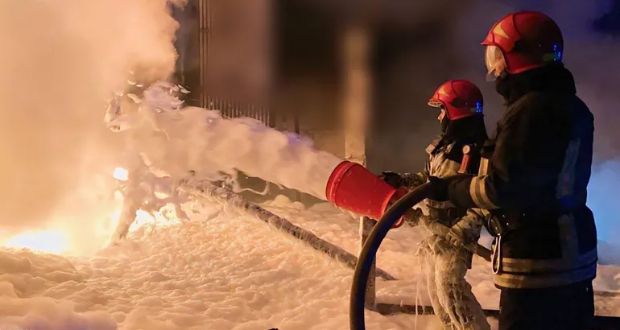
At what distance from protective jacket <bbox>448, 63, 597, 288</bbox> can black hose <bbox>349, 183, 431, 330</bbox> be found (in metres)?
0.14

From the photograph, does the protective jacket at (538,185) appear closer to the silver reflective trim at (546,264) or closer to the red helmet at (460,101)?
the silver reflective trim at (546,264)

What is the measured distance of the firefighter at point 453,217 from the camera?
111 inches

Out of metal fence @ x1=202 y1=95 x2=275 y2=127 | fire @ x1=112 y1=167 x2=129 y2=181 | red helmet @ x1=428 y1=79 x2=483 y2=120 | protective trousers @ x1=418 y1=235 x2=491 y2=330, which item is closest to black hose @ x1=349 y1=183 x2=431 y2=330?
protective trousers @ x1=418 y1=235 x2=491 y2=330

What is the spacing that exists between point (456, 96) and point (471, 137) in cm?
28

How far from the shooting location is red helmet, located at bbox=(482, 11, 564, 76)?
2.13 meters

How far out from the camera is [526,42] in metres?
2.14

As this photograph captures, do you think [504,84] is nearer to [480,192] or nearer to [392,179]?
[480,192]

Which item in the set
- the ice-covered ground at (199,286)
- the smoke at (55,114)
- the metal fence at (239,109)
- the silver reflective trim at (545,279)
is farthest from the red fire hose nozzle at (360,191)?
the metal fence at (239,109)

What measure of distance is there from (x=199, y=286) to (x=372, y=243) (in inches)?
113

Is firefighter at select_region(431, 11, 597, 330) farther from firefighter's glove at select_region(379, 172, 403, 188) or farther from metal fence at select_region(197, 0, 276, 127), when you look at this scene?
metal fence at select_region(197, 0, 276, 127)

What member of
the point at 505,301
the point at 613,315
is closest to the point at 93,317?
the point at 505,301

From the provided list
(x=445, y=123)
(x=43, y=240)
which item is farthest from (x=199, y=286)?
(x=43, y=240)

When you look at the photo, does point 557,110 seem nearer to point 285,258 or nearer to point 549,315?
point 549,315

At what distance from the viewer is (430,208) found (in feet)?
10.9
